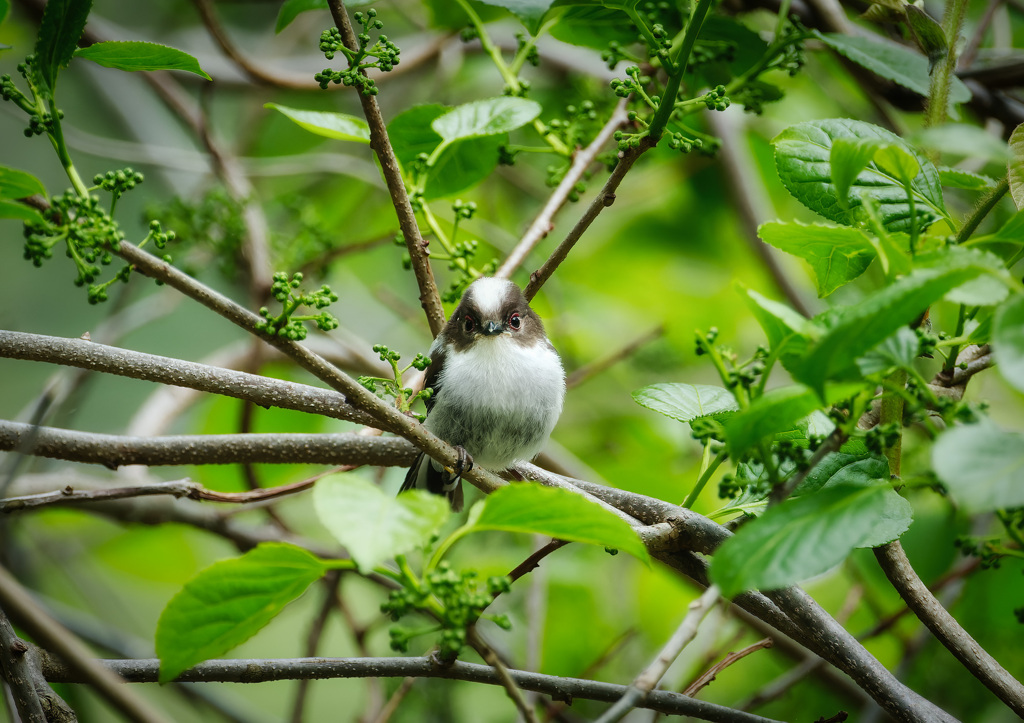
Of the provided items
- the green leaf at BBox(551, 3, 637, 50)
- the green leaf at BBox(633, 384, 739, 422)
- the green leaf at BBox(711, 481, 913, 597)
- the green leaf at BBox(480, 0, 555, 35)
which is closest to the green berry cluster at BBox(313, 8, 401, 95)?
the green leaf at BBox(480, 0, 555, 35)

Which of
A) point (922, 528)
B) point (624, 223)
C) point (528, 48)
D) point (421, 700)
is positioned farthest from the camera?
point (624, 223)

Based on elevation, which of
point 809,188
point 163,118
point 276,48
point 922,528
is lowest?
point 922,528

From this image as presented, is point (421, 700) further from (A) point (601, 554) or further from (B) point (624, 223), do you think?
(B) point (624, 223)

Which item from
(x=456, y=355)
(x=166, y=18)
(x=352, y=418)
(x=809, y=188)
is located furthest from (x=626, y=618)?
(x=166, y=18)

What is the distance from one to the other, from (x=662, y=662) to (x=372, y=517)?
1.44ft

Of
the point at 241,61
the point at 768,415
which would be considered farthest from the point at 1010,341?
the point at 241,61

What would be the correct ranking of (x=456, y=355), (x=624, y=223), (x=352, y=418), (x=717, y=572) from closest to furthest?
(x=717, y=572) < (x=352, y=418) < (x=456, y=355) < (x=624, y=223)

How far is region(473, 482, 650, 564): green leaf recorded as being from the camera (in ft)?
3.53

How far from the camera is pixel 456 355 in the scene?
2.53 metres

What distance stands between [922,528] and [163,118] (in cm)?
486

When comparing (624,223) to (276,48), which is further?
(276,48)

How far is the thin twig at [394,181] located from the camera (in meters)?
1.55

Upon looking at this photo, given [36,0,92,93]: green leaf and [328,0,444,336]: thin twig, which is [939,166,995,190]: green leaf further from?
[36,0,92,93]: green leaf

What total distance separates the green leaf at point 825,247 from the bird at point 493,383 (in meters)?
1.03
